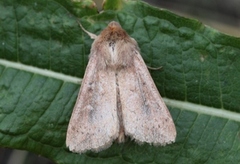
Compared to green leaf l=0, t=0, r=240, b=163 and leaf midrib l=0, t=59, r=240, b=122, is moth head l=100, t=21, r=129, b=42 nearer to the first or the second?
green leaf l=0, t=0, r=240, b=163

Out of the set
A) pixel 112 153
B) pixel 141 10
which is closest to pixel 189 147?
pixel 112 153

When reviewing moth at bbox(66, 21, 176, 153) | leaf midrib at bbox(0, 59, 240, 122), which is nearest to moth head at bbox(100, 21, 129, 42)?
moth at bbox(66, 21, 176, 153)

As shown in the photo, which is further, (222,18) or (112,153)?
(222,18)

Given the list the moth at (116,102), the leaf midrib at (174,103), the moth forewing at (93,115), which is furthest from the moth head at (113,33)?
the leaf midrib at (174,103)

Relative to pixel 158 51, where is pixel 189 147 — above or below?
below

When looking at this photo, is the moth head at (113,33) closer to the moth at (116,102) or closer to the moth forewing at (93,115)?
the moth at (116,102)

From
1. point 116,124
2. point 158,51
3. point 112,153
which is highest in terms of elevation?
point 158,51

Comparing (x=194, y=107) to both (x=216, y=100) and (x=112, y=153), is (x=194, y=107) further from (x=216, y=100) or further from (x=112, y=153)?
(x=112, y=153)
